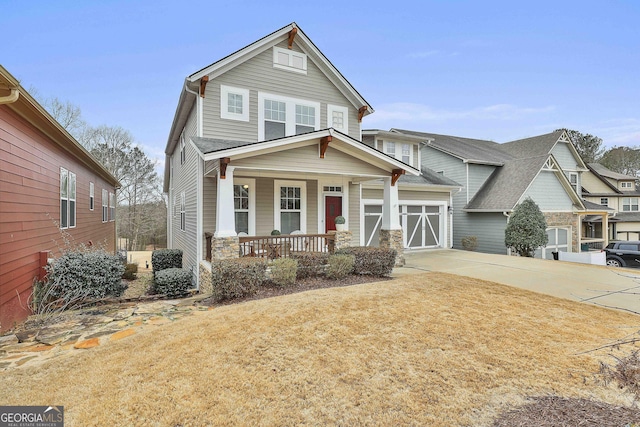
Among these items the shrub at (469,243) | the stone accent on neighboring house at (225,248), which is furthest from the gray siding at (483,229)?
the stone accent on neighboring house at (225,248)

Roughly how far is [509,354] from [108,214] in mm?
19362

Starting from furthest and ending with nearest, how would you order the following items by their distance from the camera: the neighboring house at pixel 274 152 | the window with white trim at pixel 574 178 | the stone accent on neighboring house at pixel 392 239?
the window with white trim at pixel 574 178 → the stone accent on neighboring house at pixel 392 239 → the neighboring house at pixel 274 152

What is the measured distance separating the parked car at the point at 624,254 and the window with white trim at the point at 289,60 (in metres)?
16.2

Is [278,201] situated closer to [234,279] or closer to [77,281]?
[234,279]

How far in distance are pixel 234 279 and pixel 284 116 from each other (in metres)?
6.50

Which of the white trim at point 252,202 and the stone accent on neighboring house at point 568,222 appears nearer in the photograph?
the white trim at point 252,202

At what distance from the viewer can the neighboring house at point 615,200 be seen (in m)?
25.9

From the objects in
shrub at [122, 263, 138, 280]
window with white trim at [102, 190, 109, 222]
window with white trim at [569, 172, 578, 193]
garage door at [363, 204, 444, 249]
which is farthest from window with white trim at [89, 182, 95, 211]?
window with white trim at [569, 172, 578, 193]

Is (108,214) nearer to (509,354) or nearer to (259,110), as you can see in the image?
(259,110)

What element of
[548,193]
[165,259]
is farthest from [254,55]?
[548,193]

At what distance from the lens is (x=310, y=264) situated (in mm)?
8398

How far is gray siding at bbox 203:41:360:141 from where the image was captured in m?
9.91

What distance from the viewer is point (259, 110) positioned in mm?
10617

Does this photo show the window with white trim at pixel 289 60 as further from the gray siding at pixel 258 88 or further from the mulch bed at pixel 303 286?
the mulch bed at pixel 303 286
